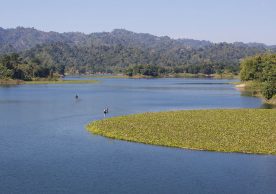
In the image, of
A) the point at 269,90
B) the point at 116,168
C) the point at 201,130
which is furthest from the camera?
the point at 269,90

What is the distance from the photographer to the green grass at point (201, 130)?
57.3m

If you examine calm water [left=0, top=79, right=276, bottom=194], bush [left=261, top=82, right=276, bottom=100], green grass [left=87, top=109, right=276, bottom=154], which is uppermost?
bush [left=261, top=82, right=276, bottom=100]

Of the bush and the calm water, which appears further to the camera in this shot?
the bush

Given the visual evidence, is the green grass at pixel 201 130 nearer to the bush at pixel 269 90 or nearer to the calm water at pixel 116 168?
the calm water at pixel 116 168

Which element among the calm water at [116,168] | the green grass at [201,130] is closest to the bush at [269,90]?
the green grass at [201,130]

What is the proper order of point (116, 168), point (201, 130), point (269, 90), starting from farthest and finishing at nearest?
1. point (269, 90)
2. point (201, 130)
3. point (116, 168)

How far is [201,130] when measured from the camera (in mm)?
67312

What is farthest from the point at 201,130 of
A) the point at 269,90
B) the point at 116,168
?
the point at 269,90

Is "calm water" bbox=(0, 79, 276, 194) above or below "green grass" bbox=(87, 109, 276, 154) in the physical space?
below

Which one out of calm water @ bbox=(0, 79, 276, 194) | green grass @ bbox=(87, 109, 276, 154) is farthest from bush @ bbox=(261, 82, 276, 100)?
calm water @ bbox=(0, 79, 276, 194)

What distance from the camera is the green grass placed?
57.3 m

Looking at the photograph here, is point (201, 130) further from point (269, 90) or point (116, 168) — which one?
point (269, 90)

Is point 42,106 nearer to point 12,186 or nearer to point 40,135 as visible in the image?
point 40,135

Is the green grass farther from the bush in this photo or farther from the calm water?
the bush
